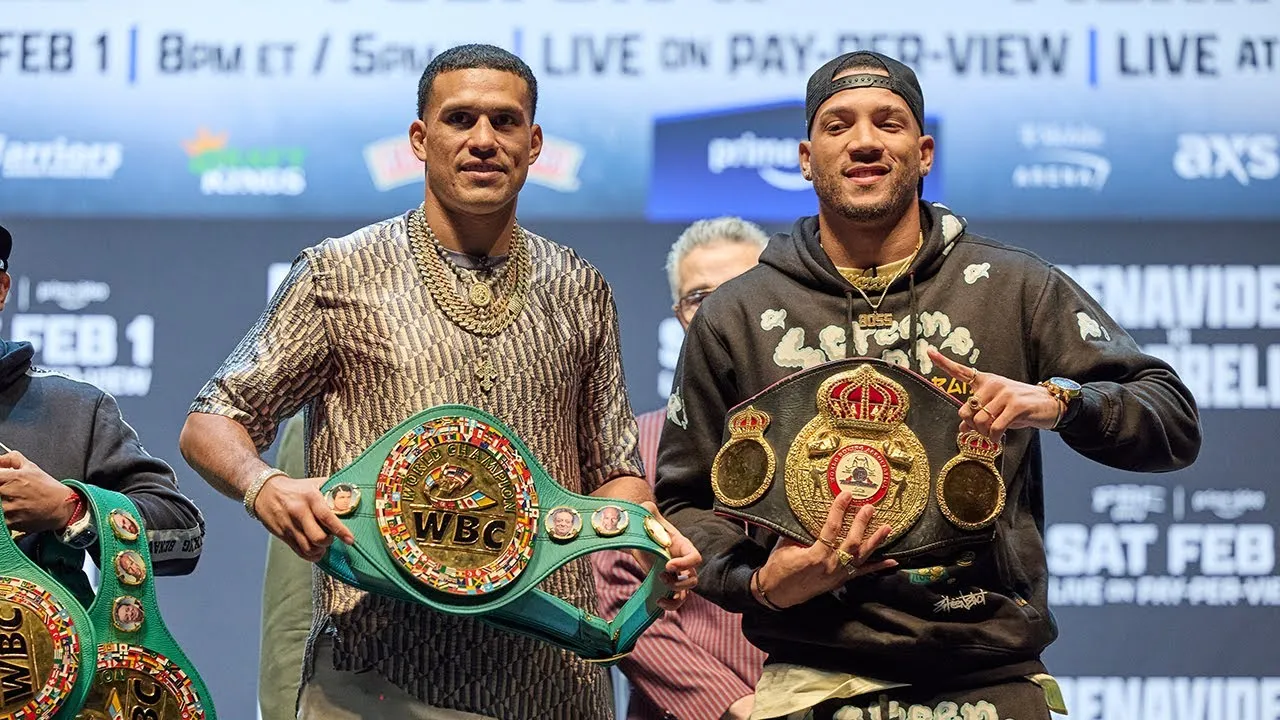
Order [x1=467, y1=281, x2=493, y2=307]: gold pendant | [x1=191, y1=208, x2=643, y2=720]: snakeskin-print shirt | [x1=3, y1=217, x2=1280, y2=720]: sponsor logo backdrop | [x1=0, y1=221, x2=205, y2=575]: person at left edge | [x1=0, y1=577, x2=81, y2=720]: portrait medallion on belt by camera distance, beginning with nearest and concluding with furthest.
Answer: [x1=0, y1=577, x2=81, y2=720]: portrait medallion on belt → [x1=191, y1=208, x2=643, y2=720]: snakeskin-print shirt → [x1=467, y1=281, x2=493, y2=307]: gold pendant → [x1=0, y1=221, x2=205, y2=575]: person at left edge → [x1=3, y1=217, x2=1280, y2=720]: sponsor logo backdrop

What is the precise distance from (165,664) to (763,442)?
32.7 inches

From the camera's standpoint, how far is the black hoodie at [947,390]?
2273mm

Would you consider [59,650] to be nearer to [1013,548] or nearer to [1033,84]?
[1013,548]

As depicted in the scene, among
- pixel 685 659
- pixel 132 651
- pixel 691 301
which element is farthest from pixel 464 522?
pixel 691 301

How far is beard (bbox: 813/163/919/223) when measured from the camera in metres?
2.44

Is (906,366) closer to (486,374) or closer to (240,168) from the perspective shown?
(486,374)

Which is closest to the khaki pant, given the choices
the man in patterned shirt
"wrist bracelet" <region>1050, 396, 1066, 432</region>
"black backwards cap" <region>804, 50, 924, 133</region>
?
the man in patterned shirt

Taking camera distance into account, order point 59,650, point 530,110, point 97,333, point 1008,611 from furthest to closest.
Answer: point 97,333
point 530,110
point 1008,611
point 59,650

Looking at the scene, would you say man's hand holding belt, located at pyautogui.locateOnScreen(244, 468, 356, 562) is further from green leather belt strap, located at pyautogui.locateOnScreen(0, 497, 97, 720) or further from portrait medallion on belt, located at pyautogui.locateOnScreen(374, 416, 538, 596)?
green leather belt strap, located at pyautogui.locateOnScreen(0, 497, 97, 720)

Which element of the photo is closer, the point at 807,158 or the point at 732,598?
the point at 732,598

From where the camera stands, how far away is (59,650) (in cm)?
215

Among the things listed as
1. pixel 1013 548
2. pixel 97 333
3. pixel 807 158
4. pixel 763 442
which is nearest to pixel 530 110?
pixel 807 158

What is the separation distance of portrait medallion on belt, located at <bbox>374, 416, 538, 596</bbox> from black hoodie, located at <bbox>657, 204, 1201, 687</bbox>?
11.8 inches

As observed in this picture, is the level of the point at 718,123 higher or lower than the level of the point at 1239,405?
higher
